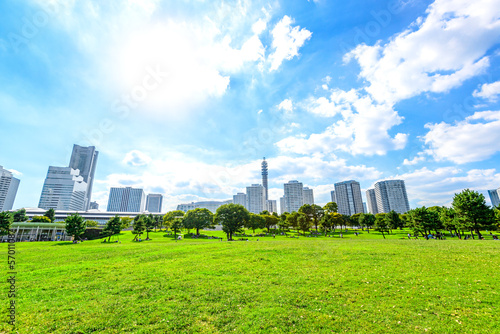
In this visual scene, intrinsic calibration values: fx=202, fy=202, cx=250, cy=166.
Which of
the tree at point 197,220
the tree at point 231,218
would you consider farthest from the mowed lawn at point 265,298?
the tree at point 197,220

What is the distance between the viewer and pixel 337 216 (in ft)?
287

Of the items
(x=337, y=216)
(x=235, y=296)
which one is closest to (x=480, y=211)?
(x=337, y=216)

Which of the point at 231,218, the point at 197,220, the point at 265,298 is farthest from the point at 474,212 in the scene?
the point at 197,220

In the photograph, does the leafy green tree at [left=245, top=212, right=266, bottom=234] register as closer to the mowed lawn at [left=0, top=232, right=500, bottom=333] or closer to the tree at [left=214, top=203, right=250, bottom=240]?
the tree at [left=214, top=203, right=250, bottom=240]

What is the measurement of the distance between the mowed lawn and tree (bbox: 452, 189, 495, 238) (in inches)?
1605

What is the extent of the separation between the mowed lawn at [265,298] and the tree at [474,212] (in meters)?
40.8

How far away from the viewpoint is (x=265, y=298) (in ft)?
35.3

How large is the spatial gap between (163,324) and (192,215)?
75253 mm

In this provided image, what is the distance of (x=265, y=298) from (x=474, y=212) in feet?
196

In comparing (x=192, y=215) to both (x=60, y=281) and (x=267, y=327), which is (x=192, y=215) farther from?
(x=267, y=327)

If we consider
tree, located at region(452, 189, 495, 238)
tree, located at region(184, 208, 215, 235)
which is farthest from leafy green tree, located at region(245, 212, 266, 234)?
tree, located at region(452, 189, 495, 238)

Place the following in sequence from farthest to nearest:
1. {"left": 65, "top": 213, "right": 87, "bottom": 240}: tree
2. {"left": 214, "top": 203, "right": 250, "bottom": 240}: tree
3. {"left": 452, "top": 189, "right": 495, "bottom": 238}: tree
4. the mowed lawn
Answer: {"left": 214, "top": 203, "right": 250, "bottom": 240}: tree
{"left": 65, "top": 213, "right": 87, "bottom": 240}: tree
{"left": 452, "top": 189, "right": 495, "bottom": 238}: tree
the mowed lawn

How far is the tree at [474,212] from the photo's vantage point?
44.9 metres

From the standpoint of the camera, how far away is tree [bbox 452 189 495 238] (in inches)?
1768
